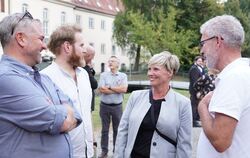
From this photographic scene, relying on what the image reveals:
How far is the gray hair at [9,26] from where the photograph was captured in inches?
120

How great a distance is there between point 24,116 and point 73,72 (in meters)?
1.60

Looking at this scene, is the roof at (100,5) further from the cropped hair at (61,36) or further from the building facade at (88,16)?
the cropped hair at (61,36)

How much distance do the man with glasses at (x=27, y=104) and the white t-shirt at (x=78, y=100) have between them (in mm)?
950

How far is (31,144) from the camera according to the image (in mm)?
2922

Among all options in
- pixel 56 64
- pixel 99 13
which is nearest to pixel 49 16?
pixel 99 13

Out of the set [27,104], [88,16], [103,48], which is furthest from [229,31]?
[103,48]

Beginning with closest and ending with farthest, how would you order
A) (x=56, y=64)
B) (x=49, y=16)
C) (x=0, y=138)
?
(x=0, y=138) < (x=56, y=64) < (x=49, y=16)

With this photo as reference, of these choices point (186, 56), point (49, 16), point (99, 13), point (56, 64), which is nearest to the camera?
point (56, 64)

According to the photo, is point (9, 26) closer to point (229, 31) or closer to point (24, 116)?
point (24, 116)

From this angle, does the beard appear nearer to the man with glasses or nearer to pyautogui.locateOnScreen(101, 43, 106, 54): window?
the man with glasses

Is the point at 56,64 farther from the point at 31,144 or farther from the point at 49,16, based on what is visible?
the point at 49,16

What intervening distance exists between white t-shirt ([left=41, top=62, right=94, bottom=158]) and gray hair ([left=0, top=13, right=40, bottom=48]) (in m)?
1.17

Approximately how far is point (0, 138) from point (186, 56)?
47456 millimetres

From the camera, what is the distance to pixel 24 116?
2.85m
